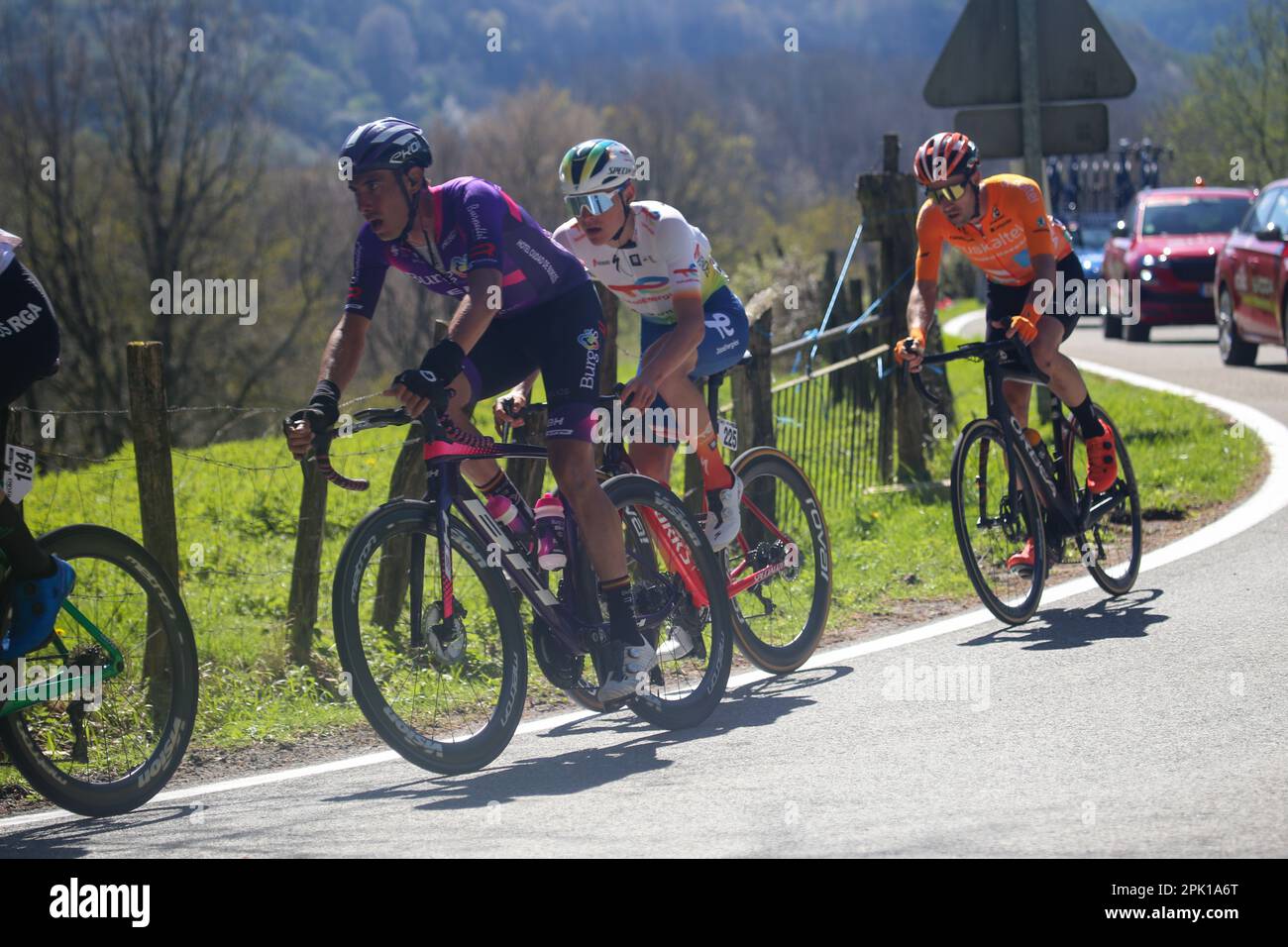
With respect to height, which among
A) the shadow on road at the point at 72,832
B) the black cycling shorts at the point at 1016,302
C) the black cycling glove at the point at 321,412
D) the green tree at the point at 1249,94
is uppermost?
the green tree at the point at 1249,94

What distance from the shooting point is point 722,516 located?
6.89m

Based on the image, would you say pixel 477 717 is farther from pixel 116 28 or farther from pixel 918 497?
pixel 116 28

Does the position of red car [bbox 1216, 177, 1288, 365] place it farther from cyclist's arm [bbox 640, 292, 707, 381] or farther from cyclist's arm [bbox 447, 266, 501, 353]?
cyclist's arm [bbox 447, 266, 501, 353]

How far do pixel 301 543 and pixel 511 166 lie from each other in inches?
2798

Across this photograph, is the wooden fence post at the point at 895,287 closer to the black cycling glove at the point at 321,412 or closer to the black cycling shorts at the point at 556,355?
the black cycling shorts at the point at 556,355

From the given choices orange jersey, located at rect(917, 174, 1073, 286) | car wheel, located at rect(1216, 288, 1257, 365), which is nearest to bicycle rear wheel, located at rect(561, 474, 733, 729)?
orange jersey, located at rect(917, 174, 1073, 286)

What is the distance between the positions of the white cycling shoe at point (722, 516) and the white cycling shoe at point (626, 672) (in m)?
1.00

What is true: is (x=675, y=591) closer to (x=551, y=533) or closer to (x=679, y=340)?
(x=551, y=533)

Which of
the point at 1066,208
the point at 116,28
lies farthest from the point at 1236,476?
the point at 116,28

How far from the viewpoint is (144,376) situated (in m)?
6.81

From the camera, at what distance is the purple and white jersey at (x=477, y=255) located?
5.54 metres

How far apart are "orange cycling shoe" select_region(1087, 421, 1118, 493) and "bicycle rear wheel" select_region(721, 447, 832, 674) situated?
5.04ft

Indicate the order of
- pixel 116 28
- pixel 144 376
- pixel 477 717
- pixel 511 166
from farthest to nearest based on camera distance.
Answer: pixel 511 166 → pixel 116 28 → pixel 144 376 → pixel 477 717

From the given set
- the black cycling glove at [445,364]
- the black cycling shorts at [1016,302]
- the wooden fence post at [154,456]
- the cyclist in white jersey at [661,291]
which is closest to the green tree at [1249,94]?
the black cycling shorts at [1016,302]
